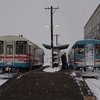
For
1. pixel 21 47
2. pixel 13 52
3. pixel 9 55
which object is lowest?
pixel 9 55

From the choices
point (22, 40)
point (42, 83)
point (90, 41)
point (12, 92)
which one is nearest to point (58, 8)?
point (90, 41)

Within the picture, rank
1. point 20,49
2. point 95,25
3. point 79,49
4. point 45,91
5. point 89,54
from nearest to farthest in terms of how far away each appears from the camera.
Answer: point 45,91 → point 20,49 → point 89,54 → point 79,49 → point 95,25

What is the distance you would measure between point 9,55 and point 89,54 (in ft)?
24.2

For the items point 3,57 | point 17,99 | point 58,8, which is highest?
point 58,8

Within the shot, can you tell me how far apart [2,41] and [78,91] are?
12240mm

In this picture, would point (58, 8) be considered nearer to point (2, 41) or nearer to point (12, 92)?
point (2, 41)

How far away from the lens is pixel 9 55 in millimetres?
20594

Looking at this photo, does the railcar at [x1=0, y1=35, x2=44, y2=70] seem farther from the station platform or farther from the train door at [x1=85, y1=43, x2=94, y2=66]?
the station platform

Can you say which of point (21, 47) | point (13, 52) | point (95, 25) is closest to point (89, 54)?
point (21, 47)

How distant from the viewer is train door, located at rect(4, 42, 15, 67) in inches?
808

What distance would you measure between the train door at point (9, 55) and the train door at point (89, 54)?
270 inches

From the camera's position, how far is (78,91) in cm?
987

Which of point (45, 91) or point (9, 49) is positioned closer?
point (45, 91)

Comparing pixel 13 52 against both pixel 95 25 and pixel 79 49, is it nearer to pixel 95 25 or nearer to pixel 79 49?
pixel 79 49
